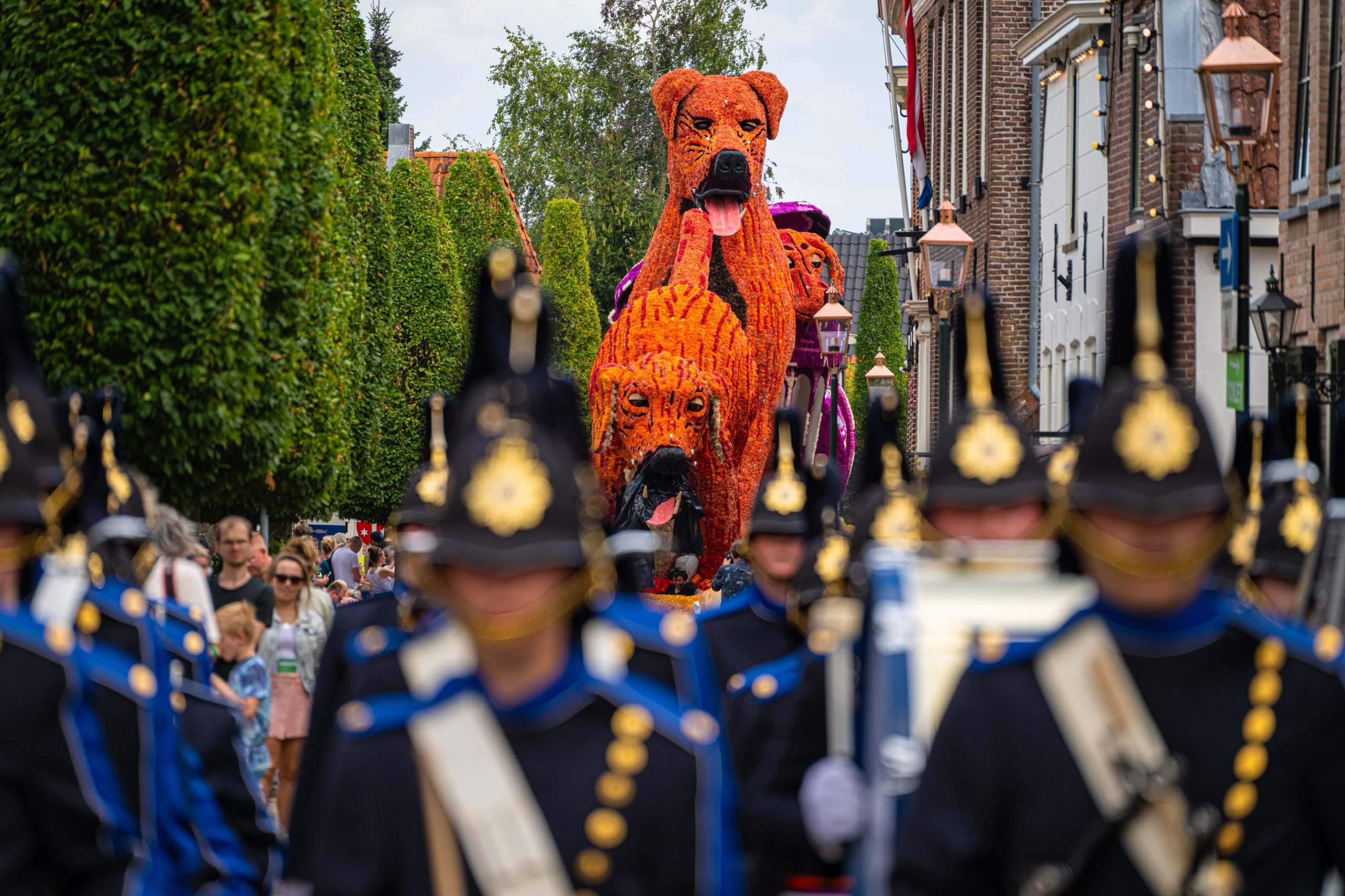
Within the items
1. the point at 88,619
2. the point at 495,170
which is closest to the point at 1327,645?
the point at 88,619

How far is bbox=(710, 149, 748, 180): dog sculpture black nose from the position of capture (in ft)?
69.3

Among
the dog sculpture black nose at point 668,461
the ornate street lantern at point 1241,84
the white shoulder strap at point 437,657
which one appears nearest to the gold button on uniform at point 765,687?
the white shoulder strap at point 437,657

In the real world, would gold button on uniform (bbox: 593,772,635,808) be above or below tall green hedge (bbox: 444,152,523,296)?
below

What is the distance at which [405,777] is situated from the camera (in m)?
3.01

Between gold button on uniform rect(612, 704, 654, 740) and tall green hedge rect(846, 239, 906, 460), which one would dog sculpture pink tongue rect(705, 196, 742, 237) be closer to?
gold button on uniform rect(612, 704, 654, 740)

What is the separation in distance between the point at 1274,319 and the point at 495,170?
116 feet

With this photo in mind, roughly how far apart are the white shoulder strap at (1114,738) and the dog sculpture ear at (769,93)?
1911cm

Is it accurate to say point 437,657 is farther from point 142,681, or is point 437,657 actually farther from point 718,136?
point 718,136

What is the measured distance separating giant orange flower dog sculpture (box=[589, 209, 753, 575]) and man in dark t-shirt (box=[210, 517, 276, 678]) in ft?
25.9

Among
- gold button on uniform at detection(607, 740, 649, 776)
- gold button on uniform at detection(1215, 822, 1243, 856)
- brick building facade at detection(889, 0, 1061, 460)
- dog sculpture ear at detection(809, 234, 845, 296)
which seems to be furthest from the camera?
brick building facade at detection(889, 0, 1061, 460)

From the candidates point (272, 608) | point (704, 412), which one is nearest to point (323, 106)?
Answer: point (704, 412)

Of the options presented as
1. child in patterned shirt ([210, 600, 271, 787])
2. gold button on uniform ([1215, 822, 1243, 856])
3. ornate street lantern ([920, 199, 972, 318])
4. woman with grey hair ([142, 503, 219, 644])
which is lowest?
child in patterned shirt ([210, 600, 271, 787])

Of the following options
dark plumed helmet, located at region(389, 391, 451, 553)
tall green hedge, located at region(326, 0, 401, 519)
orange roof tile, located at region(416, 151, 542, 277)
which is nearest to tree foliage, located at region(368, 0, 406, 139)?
orange roof tile, located at region(416, 151, 542, 277)

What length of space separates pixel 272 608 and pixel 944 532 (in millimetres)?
7312
